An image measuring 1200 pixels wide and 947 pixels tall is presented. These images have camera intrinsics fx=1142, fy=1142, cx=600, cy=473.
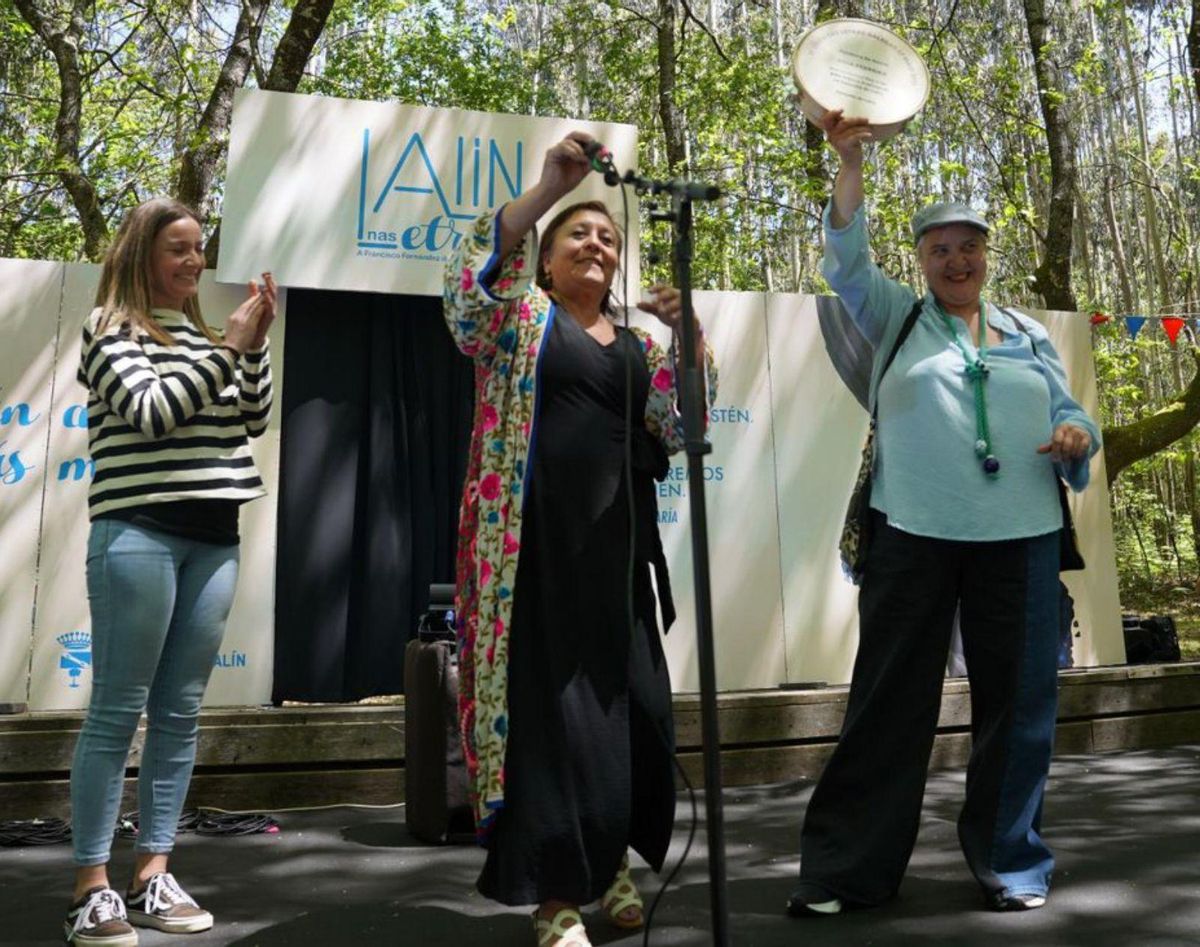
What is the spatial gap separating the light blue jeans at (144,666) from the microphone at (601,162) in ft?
3.87

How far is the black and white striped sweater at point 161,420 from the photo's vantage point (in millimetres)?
2324

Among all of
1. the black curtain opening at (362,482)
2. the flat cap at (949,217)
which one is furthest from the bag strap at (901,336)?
the black curtain opening at (362,482)

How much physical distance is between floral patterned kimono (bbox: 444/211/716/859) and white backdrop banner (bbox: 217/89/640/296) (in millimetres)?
2356

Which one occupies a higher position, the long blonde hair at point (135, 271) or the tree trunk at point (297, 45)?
the tree trunk at point (297, 45)

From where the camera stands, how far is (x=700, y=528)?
1.66 metres

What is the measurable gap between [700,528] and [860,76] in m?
1.40

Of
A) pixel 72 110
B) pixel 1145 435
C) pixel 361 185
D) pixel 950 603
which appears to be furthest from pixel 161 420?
pixel 72 110

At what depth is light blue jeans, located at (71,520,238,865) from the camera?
91.1 inches

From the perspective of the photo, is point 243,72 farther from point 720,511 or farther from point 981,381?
point 981,381

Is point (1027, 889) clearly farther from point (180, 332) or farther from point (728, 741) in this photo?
point (180, 332)

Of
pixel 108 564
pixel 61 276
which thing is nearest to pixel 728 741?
pixel 108 564

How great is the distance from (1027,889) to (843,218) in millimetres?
1508

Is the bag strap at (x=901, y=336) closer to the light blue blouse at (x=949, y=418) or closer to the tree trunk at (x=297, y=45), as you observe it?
the light blue blouse at (x=949, y=418)

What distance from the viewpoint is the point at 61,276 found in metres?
4.41
